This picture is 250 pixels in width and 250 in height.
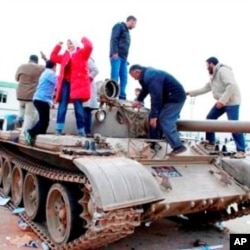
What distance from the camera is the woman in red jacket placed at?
251 inches

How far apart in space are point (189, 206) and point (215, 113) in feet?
8.56

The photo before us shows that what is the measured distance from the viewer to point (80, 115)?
6.44m

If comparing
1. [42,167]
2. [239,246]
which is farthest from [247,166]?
[42,167]

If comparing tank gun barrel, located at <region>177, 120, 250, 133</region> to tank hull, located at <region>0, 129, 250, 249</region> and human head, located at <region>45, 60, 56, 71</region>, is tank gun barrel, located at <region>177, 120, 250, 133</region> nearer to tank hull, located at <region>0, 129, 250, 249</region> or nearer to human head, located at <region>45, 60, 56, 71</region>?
tank hull, located at <region>0, 129, 250, 249</region>

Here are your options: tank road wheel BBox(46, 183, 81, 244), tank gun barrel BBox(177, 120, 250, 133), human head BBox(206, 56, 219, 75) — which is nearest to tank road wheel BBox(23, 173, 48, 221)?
tank road wheel BBox(46, 183, 81, 244)

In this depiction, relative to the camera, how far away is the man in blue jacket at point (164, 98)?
619cm

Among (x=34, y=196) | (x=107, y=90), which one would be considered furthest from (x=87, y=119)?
(x=34, y=196)

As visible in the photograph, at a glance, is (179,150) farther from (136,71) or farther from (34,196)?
(34,196)

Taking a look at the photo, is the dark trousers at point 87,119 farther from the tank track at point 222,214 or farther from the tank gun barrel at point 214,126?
the tank track at point 222,214

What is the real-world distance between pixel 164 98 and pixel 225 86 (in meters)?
1.51

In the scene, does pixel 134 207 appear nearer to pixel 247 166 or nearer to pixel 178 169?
pixel 178 169

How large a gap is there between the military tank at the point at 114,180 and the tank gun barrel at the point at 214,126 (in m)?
0.01

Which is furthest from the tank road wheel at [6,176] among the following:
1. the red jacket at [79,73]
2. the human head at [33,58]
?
the red jacket at [79,73]

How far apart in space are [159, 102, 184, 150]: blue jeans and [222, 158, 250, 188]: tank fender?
1.09m
